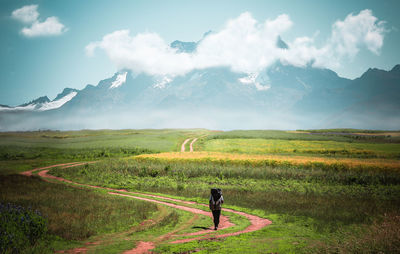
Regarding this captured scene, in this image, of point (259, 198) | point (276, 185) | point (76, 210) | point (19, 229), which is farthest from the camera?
point (276, 185)

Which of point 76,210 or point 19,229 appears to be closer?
point 19,229

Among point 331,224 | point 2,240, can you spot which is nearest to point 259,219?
point 331,224

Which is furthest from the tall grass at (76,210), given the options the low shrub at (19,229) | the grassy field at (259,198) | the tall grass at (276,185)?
the tall grass at (276,185)

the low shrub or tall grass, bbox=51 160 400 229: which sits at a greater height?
the low shrub

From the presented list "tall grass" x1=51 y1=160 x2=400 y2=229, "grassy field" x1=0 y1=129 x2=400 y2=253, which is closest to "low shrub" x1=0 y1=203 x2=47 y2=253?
"grassy field" x1=0 y1=129 x2=400 y2=253

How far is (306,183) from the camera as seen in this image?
31094mm

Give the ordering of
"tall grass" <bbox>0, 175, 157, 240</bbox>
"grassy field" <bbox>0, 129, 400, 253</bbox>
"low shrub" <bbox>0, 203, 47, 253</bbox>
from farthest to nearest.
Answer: "tall grass" <bbox>0, 175, 157, 240</bbox>, "grassy field" <bbox>0, 129, 400, 253</bbox>, "low shrub" <bbox>0, 203, 47, 253</bbox>

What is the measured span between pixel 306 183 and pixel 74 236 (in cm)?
2510

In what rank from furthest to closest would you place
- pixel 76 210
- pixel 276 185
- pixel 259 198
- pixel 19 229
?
pixel 276 185, pixel 259 198, pixel 76 210, pixel 19 229

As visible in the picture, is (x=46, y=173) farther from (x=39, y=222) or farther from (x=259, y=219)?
(x=259, y=219)

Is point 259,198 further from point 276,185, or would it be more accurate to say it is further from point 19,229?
point 19,229

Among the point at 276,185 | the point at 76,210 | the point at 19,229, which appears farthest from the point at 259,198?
Answer: the point at 19,229

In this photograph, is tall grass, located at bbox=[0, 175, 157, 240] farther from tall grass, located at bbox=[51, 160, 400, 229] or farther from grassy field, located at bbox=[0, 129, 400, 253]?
tall grass, located at bbox=[51, 160, 400, 229]

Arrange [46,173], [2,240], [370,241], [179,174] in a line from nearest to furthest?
[370,241] < [2,240] < [179,174] < [46,173]
